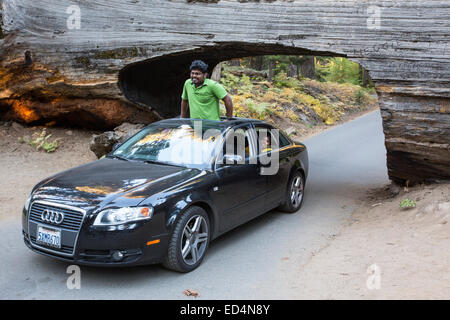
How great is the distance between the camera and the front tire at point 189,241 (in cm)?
484

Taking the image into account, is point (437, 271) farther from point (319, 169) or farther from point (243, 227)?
point (319, 169)

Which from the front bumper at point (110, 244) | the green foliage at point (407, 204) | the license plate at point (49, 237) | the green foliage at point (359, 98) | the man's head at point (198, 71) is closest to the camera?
the front bumper at point (110, 244)

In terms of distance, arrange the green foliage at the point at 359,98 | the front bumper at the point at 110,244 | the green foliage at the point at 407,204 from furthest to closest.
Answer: the green foliage at the point at 359,98 → the green foliage at the point at 407,204 → the front bumper at the point at 110,244

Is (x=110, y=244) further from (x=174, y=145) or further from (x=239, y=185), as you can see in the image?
(x=239, y=185)

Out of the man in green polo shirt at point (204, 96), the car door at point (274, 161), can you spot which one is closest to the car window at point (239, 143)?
the car door at point (274, 161)

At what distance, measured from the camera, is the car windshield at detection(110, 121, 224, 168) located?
583 centimetres

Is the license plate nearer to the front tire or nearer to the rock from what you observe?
the front tire

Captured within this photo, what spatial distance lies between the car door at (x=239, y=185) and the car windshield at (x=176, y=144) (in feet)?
0.73

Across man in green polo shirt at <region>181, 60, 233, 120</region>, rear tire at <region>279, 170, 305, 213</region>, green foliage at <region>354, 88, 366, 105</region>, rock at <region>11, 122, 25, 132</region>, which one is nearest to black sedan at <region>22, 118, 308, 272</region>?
rear tire at <region>279, 170, 305, 213</region>

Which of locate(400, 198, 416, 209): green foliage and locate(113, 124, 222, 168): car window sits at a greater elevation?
locate(113, 124, 222, 168): car window

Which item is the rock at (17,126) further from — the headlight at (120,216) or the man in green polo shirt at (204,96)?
the headlight at (120,216)

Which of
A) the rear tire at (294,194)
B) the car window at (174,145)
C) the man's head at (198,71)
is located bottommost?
the rear tire at (294,194)

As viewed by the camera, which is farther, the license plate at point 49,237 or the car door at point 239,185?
the car door at point 239,185

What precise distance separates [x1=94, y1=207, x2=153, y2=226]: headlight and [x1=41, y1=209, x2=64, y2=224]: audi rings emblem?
0.43 metres
